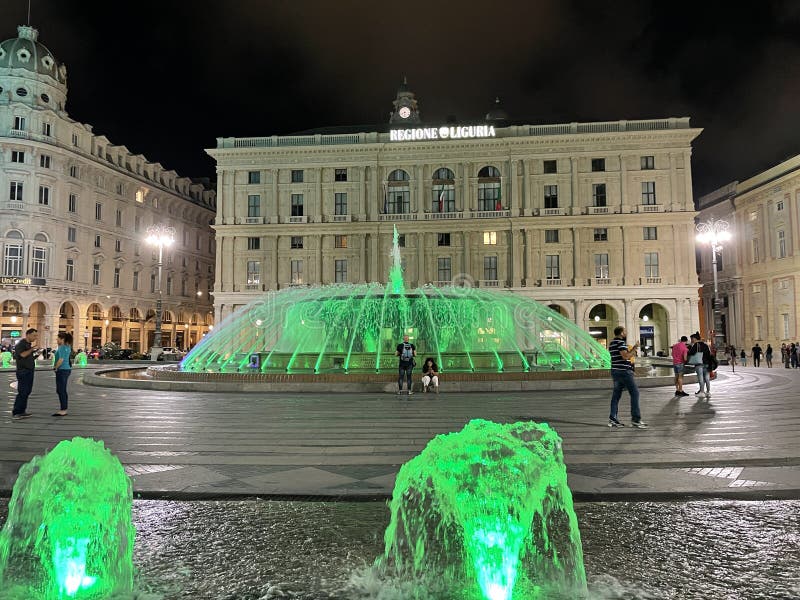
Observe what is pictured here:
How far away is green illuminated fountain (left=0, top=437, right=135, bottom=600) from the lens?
3096mm

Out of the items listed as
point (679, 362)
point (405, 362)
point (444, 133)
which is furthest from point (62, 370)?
point (444, 133)

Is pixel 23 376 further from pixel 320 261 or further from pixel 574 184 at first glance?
pixel 574 184

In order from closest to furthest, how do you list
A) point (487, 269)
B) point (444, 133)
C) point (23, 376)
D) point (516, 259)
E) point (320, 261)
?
point (23, 376) → point (516, 259) → point (487, 269) → point (444, 133) → point (320, 261)

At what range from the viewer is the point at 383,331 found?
64.6 ft

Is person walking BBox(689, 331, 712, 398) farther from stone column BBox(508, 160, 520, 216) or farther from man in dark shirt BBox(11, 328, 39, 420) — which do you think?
stone column BBox(508, 160, 520, 216)

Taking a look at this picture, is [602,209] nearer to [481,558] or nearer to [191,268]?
[191,268]

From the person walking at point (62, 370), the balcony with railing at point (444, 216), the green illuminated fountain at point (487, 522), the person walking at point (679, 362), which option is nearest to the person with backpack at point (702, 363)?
the person walking at point (679, 362)

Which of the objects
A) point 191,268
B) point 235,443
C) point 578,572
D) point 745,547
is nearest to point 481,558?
point 578,572

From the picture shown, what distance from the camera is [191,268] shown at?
6638 centimetres

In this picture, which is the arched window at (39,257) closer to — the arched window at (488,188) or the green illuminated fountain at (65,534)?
the arched window at (488,188)

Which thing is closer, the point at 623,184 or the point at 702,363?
the point at 702,363

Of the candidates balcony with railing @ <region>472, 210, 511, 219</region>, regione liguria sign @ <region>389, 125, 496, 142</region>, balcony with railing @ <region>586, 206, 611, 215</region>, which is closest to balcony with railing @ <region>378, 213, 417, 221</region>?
balcony with railing @ <region>472, 210, 511, 219</region>

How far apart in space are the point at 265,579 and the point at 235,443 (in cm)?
481

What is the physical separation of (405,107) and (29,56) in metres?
37.1
